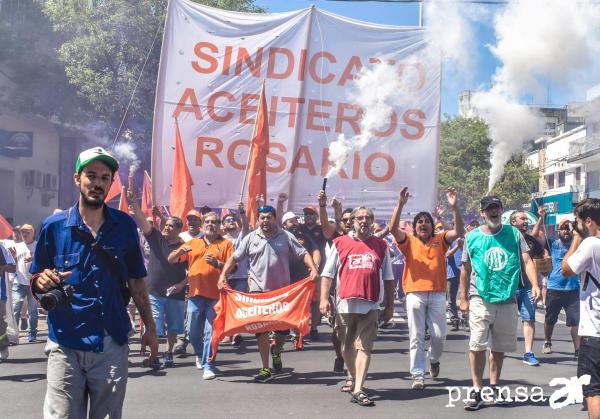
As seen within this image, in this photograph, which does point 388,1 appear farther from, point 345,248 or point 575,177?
point 575,177

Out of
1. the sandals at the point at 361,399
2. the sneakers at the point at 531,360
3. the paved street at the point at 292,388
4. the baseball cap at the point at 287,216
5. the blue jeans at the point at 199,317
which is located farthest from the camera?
the baseball cap at the point at 287,216

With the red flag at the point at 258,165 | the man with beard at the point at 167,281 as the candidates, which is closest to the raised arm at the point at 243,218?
the red flag at the point at 258,165

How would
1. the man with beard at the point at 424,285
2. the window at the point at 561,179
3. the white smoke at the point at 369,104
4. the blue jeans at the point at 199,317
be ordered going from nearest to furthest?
the man with beard at the point at 424,285 → the blue jeans at the point at 199,317 → the white smoke at the point at 369,104 → the window at the point at 561,179

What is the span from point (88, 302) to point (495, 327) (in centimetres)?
433

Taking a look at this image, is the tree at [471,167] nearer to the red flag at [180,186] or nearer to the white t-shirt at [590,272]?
the red flag at [180,186]

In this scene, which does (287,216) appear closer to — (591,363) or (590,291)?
(590,291)

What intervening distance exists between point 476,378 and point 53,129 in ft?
110

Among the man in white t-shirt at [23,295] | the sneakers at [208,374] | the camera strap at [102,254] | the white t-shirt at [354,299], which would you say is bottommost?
the sneakers at [208,374]

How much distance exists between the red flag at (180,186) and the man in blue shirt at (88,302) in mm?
7239

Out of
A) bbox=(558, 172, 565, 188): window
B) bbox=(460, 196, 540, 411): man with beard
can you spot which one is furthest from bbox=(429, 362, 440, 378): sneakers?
bbox=(558, 172, 565, 188): window

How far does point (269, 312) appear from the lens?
8.43m

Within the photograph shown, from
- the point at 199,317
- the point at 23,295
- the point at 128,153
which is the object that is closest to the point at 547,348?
the point at 199,317

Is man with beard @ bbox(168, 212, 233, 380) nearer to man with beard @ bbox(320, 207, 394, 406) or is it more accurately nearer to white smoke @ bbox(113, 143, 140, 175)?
man with beard @ bbox(320, 207, 394, 406)

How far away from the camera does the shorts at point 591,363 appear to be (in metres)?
5.30
